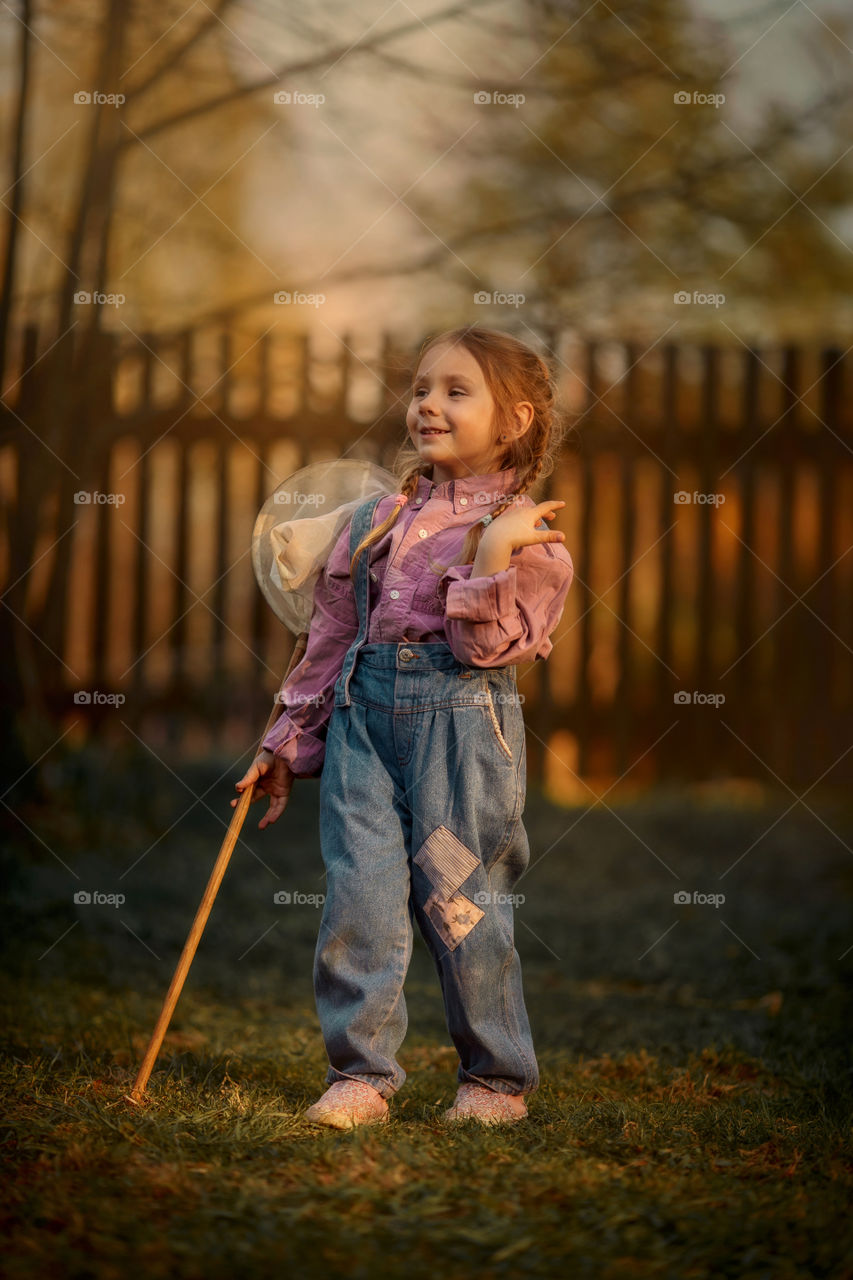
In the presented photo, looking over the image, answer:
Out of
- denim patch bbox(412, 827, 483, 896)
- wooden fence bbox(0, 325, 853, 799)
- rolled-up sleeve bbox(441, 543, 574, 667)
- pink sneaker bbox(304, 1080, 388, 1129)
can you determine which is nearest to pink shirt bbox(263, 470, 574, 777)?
rolled-up sleeve bbox(441, 543, 574, 667)

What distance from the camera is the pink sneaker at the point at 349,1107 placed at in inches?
86.9

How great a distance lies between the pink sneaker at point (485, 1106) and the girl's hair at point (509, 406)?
3.21ft

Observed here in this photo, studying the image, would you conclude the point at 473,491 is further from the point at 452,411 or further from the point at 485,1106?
the point at 485,1106

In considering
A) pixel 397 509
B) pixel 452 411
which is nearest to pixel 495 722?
pixel 397 509

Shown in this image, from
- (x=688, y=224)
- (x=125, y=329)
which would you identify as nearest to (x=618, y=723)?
(x=688, y=224)

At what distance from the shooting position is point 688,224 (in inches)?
258

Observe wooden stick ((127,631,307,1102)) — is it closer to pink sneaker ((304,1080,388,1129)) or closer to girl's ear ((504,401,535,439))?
pink sneaker ((304,1080,388,1129))

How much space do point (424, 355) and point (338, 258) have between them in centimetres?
329

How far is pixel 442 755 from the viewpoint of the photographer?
231 cm

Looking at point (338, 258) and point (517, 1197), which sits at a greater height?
point (338, 258)

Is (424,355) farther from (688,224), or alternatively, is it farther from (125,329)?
(688,224)

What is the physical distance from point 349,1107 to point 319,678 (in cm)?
81

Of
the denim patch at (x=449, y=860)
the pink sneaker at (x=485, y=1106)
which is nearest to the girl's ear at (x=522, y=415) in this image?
the denim patch at (x=449, y=860)

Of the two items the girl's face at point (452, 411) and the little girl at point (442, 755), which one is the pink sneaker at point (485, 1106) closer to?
the little girl at point (442, 755)
